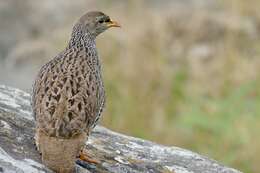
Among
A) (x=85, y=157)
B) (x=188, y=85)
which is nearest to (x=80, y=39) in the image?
(x=85, y=157)

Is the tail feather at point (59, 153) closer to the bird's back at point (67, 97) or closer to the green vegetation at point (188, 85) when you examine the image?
the bird's back at point (67, 97)

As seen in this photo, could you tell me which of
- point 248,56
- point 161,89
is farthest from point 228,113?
point 248,56

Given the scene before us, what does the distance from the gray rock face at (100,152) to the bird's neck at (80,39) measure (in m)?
0.61

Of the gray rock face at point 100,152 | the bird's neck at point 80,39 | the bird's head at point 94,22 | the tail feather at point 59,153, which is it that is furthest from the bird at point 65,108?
the bird's head at point 94,22

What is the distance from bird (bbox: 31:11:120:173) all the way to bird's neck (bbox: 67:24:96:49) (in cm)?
47

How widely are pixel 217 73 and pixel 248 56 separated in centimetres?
54

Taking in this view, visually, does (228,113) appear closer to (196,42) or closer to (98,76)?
(196,42)

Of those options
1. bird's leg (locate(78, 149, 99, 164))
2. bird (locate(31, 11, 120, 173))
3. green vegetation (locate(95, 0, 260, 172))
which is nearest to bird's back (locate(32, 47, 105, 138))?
bird (locate(31, 11, 120, 173))

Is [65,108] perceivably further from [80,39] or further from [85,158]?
[80,39]

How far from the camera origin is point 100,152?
700cm

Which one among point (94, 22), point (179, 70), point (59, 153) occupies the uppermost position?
point (179, 70)

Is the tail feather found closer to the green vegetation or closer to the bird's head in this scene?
the bird's head

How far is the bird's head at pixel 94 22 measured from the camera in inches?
311

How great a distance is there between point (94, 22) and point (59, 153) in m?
2.04
